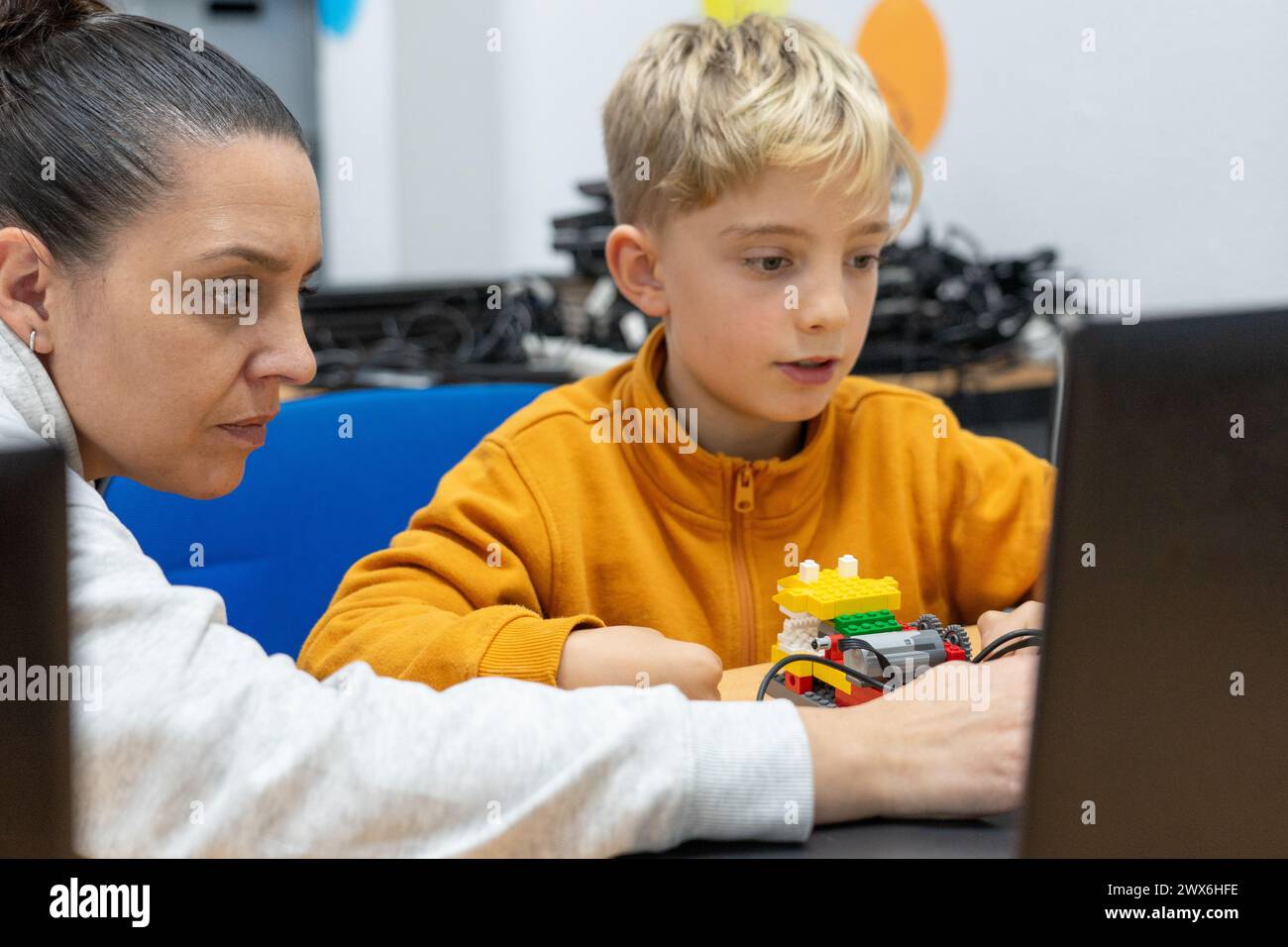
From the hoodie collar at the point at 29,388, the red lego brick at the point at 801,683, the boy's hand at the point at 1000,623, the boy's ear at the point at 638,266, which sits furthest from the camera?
the boy's ear at the point at 638,266

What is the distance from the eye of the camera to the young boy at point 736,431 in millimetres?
1083

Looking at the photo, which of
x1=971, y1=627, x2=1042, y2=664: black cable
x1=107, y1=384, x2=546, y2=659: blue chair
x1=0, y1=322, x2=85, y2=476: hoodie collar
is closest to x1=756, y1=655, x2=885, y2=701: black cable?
x1=971, y1=627, x2=1042, y2=664: black cable

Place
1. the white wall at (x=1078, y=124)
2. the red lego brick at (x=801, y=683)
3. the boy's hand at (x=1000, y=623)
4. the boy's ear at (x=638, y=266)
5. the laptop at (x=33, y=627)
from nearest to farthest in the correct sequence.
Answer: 1. the laptop at (x=33, y=627)
2. the red lego brick at (x=801, y=683)
3. the boy's hand at (x=1000, y=623)
4. the boy's ear at (x=638, y=266)
5. the white wall at (x=1078, y=124)

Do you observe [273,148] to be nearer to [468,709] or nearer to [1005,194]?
[468,709]

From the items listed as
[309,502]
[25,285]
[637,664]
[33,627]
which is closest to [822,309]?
[637,664]

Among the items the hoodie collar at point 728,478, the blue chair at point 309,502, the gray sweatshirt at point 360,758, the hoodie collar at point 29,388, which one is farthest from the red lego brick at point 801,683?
the blue chair at point 309,502

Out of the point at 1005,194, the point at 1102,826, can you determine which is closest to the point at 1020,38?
the point at 1005,194

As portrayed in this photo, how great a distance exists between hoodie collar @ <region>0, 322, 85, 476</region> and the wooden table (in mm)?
437

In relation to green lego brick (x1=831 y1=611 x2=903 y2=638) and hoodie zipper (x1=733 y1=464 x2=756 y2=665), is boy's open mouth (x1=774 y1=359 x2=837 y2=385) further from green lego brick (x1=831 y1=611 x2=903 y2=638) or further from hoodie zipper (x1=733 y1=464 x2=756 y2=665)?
green lego brick (x1=831 y1=611 x2=903 y2=638)

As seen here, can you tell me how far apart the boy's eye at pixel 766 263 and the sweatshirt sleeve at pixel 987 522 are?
0.26 m

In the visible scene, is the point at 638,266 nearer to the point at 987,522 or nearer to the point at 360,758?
the point at 987,522

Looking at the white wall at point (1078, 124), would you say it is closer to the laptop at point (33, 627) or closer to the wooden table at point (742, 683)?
the wooden table at point (742, 683)

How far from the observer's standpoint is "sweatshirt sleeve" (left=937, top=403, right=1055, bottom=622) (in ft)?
3.84

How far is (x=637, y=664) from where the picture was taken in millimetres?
814
